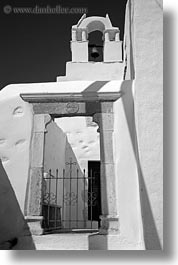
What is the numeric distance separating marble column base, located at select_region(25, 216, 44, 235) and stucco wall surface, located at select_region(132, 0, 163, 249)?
129 cm

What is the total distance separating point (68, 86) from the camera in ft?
14.0

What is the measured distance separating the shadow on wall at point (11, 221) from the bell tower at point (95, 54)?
101 inches

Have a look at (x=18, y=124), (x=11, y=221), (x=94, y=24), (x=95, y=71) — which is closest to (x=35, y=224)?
(x=11, y=221)

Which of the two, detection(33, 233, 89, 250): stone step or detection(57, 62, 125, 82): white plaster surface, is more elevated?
detection(57, 62, 125, 82): white plaster surface

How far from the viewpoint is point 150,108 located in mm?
3512

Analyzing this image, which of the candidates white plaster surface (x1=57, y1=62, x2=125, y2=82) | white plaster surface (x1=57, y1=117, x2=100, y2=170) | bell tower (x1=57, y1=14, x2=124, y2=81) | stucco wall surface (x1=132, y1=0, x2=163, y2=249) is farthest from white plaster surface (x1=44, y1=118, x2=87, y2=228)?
stucco wall surface (x1=132, y1=0, x2=163, y2=249)

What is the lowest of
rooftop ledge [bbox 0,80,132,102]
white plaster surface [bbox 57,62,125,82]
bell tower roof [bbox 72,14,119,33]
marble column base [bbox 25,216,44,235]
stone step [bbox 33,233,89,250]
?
stone step [bbox 33,233,89,250]

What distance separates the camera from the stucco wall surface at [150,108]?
330 centimetres

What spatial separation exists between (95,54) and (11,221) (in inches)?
129

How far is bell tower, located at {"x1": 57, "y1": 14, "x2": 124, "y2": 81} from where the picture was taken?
222 inches

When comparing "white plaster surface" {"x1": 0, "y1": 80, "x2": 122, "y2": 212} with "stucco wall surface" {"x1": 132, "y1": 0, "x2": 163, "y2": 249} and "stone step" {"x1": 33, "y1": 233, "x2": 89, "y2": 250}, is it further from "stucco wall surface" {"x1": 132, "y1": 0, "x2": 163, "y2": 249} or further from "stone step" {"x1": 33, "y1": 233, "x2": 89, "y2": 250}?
"stucco wall surface" {"x1": 132, "y1": 0, "x2": 163, "y2": 249}

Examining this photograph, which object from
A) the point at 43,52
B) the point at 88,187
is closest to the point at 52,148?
the point at 88,187

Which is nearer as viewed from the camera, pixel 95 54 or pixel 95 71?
pixel 95 54

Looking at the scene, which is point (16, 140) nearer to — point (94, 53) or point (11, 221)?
point (11, 221)
